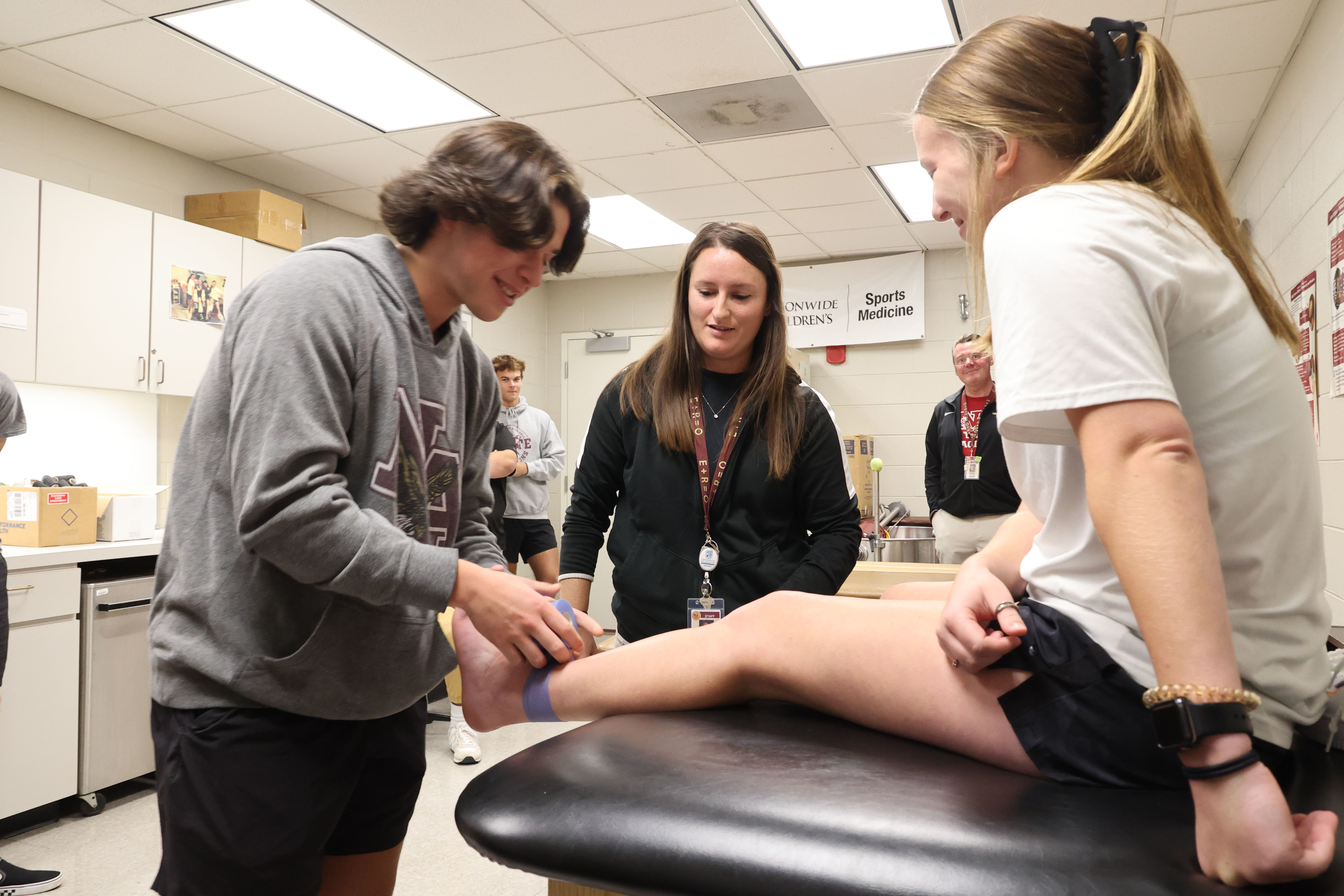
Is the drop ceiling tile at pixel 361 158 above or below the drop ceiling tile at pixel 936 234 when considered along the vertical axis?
below

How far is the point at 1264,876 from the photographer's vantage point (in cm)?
62

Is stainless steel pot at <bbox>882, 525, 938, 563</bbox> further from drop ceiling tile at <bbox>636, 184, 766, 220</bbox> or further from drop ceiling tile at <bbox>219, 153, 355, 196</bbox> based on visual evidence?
drop ceiling tile at <bbox>219, 153, 355, 196</bbox>

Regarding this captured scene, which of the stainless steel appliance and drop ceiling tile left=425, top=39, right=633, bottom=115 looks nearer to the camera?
the stainless steel appliance

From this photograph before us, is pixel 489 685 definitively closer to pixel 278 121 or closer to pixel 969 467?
pixel 969 467

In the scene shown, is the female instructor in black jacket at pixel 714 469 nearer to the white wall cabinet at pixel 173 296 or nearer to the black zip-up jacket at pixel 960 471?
the black zip-up jacket at pixel 960 471

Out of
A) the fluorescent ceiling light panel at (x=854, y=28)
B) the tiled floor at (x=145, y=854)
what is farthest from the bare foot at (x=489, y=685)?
the fluorescent ceiling light panel at (x=854, y=28)

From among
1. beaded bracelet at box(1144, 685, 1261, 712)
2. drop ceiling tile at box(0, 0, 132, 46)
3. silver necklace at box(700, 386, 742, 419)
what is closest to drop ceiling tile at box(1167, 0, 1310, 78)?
silver necklace at box(700, 386, 742, 419)

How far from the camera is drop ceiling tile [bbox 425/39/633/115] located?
3.38m

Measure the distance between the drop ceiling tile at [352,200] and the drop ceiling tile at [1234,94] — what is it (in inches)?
162

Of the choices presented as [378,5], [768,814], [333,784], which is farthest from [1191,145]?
[378,5]

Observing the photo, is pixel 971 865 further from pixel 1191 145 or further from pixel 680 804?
pixel 1191 145

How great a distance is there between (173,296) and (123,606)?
149cm

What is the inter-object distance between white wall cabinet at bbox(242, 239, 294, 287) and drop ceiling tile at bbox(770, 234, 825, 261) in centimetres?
315

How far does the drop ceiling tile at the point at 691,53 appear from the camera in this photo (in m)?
3.15
